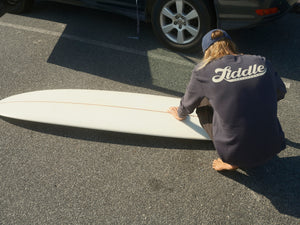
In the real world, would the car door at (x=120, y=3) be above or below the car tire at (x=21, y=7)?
above

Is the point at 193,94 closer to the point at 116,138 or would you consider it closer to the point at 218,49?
the point at 218,49

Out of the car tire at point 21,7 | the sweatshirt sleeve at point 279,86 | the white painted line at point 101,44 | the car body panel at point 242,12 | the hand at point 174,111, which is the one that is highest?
the car body panel at point 242,12

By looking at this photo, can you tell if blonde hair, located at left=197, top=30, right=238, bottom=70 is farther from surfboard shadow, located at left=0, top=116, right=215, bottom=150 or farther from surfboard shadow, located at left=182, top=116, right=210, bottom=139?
surfboard shadow, located at left=0, top=116, right=215, bottom=150

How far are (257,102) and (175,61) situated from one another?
211cm

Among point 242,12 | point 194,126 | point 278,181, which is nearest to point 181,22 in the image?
point 242,12

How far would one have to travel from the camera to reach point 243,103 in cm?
206

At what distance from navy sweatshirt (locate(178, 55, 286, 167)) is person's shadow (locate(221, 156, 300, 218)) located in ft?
1.25

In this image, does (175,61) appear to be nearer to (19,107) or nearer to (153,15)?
(153,15)

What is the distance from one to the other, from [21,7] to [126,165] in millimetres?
3685

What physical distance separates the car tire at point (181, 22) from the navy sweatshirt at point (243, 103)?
5.98ft

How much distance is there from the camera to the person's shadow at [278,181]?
2.48 meters

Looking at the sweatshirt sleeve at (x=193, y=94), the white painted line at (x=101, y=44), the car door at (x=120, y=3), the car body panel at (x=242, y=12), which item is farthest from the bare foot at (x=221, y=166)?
the car door at (x=120, y=3)

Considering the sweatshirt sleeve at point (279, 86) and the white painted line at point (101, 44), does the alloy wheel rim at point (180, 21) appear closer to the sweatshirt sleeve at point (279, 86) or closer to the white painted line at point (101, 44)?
the white painted line at point (101, 44)

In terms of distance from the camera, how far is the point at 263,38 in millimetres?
4434
